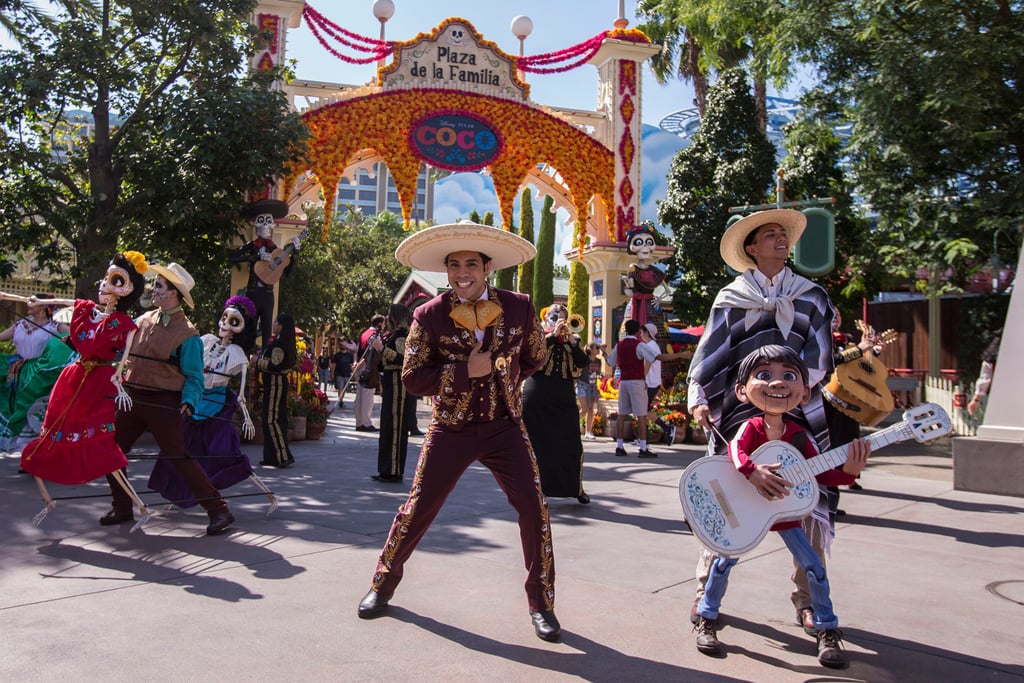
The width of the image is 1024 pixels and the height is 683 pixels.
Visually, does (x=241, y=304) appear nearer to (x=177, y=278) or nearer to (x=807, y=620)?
(x=177, y=278)

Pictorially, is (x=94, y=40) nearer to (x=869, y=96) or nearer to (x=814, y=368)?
(x=814, y=368)

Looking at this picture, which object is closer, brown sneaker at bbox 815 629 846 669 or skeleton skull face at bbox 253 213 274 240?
brown sneaker at bbox 815 629 846 669

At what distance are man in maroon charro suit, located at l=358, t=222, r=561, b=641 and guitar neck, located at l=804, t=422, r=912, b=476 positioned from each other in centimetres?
117

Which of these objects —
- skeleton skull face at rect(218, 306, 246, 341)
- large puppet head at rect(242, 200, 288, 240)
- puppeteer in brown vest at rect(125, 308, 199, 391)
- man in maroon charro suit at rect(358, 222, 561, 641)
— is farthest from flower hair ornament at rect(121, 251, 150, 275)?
large puppet head at rect(242, 200, 288, 240)

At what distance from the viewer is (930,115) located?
45.3ft

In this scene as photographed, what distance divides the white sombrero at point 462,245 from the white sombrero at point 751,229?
1014mm

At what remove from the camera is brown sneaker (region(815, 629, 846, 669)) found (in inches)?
133

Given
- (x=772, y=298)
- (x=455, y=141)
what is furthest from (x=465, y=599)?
(x=455, y=141)

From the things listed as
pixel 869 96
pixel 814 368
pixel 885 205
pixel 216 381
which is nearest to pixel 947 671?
pixel 814 368

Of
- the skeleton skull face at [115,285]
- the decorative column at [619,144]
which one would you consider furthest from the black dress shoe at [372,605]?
the decorative column at [619,144]

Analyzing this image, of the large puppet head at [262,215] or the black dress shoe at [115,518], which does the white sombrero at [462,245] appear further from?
the large puppet head at [262,215]

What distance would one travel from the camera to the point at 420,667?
328cm

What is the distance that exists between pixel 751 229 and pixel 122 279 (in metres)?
4.06

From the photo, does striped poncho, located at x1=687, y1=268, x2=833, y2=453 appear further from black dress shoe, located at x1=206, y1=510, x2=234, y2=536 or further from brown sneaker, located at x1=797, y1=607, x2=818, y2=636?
black dress shoe, located at x1=206, y1=510, x2=234, y2=536
